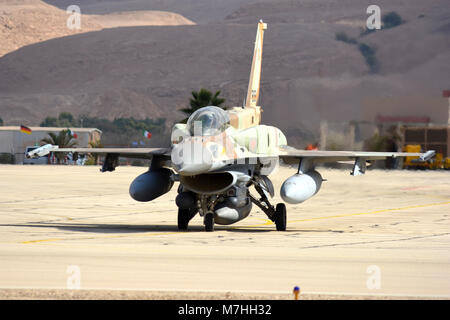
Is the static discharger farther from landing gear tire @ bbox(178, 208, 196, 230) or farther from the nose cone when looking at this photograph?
landing gear tire @ bbox(178, 208, 196, 230)

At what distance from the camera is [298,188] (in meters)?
23.0

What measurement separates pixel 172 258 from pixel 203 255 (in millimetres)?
886

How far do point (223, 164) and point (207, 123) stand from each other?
47.2 inches

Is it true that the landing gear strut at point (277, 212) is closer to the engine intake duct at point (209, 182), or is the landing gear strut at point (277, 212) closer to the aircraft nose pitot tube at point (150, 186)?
the engine intake duct at point (209, 182)

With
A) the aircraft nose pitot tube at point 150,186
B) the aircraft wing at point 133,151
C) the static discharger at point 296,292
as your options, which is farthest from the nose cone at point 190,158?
the static discharger at point 296,292

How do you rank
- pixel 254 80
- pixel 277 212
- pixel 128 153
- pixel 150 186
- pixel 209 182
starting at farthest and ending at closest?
pixel 254 80, pixel 128 153, pixel 277 212, pixel 150 186, pixel 209 182

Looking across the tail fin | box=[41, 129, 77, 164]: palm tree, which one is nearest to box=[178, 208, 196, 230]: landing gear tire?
the tail fin

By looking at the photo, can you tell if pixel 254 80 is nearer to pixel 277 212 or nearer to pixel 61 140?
pixel 277 212

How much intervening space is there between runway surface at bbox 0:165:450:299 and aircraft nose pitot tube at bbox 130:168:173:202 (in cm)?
102

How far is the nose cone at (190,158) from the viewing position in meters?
20.8

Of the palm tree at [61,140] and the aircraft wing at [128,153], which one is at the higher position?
the palm tree at [61,140]

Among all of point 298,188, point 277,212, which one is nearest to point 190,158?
point 298,188
